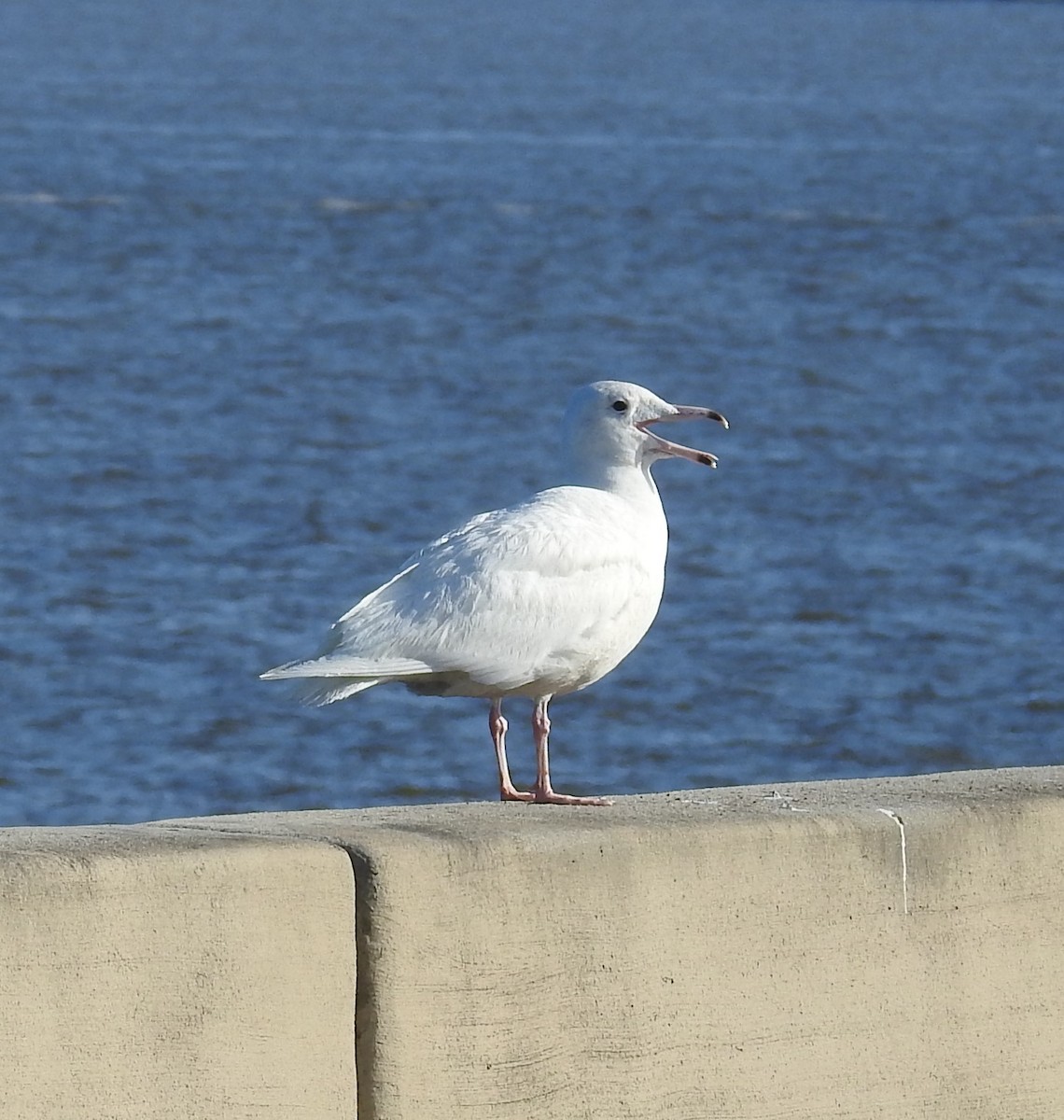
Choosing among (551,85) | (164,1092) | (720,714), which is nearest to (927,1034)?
(164,1092)

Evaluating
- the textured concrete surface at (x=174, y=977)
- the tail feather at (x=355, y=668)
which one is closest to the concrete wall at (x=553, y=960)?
the textured concrete surface at (x=174, y=977)

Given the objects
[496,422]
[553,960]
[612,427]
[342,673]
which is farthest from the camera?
[496,422]

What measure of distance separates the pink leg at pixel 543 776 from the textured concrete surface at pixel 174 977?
84 cm

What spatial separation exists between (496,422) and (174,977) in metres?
15.5

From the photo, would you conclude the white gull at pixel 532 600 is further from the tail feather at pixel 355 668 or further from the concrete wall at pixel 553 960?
the concrete wall at pixel 553 960

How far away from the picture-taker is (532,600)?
5.02m

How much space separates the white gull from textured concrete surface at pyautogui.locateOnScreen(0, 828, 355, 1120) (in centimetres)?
86

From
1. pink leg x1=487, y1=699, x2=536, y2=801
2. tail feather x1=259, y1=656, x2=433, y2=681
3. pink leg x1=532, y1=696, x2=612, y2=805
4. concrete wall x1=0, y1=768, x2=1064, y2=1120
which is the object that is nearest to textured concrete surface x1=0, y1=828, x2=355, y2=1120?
concrete wall x1=0, y1=768, x2=1064, y2=1120

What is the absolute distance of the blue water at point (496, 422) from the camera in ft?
39.1

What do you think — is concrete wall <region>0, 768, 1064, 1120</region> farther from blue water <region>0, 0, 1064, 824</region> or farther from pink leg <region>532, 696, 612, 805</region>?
blue water <region>0, 0, 1064, 824</region>

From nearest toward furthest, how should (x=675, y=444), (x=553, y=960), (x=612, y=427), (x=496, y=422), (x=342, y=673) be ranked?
(x=553, y=960) → (x=342, y=673) → (x=612, y=427) → (x=675, y=444) → (x=496, y=422)

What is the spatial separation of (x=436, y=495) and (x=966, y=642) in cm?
408

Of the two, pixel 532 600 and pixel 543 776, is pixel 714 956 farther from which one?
pixel 532 600

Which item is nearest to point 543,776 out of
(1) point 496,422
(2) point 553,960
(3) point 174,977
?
(2) point 553,960
